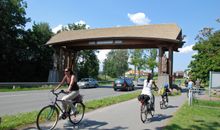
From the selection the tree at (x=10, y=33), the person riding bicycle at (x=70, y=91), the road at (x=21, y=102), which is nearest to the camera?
the person riding bicycle at (x=70, y=91)

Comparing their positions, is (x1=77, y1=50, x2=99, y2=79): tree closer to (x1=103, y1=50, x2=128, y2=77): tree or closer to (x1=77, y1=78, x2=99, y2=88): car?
(x1=77, y1=78, x2=99, y2=88): car

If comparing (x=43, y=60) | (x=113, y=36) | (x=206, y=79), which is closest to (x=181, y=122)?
(x=113, y=36)

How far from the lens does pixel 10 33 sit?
48344 millimetres

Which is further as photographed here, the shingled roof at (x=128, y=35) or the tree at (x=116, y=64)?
the tree at (x=116, y=64)

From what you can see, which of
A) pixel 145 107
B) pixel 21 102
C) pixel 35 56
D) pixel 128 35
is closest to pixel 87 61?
pixel 35 56

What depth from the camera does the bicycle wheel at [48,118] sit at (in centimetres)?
865

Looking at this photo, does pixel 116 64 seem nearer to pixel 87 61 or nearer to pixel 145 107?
pixel 87 61

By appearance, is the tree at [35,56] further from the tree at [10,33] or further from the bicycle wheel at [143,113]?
the bicycle wheel at [143,113]

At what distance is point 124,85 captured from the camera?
33594 mm

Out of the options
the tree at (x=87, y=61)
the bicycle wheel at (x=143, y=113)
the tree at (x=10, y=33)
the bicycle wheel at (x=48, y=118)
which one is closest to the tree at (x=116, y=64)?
the tree at (x=87, y=61)

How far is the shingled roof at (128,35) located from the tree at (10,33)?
9.26m

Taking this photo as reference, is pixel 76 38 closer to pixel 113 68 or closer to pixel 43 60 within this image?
pixel 43 60

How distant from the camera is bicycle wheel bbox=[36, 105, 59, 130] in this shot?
865 centimetres

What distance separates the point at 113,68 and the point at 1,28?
82.7m
